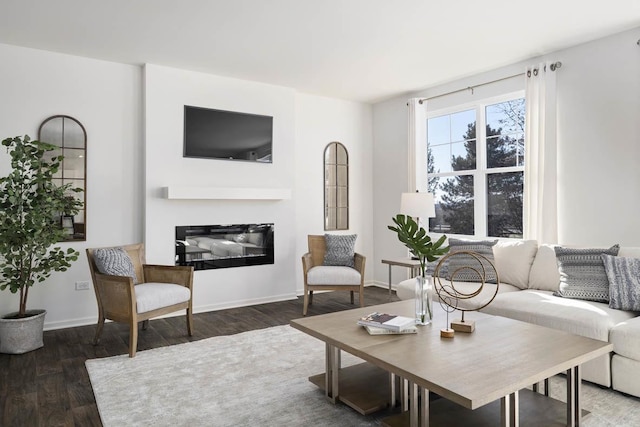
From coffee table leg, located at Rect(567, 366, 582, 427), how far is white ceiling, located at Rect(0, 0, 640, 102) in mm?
2620

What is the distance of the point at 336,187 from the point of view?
6172mm

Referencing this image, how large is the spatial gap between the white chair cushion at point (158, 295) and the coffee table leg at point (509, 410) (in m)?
2.77

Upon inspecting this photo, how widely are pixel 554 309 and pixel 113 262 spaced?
3.50 m

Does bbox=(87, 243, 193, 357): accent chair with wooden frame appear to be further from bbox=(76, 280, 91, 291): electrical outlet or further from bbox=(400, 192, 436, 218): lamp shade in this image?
bbox=(400, 192, 436, 218): lamp shade

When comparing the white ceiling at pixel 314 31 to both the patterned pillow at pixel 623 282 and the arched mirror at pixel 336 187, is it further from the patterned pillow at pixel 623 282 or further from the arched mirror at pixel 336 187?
the patterned pillow at pixel 623 282

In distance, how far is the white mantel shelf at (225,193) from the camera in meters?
4.55

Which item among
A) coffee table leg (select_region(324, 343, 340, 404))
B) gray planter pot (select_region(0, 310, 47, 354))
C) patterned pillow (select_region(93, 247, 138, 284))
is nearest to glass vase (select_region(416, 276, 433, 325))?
coffee table leg (select_region(324, 343, 340, 404))

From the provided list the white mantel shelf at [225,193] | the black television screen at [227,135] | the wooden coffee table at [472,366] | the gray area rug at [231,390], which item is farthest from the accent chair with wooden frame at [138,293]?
the wooden coffee table at [472,366]

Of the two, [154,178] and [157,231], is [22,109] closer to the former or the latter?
[154,178]

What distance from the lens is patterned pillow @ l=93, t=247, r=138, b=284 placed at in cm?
371

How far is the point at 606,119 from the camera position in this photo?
388 cm

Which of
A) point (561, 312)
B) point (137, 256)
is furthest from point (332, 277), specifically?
point (561, 312)

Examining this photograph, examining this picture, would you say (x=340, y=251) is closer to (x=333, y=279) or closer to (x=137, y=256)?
(x=333, y=279)

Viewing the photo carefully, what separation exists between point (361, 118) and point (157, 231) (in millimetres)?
3348
